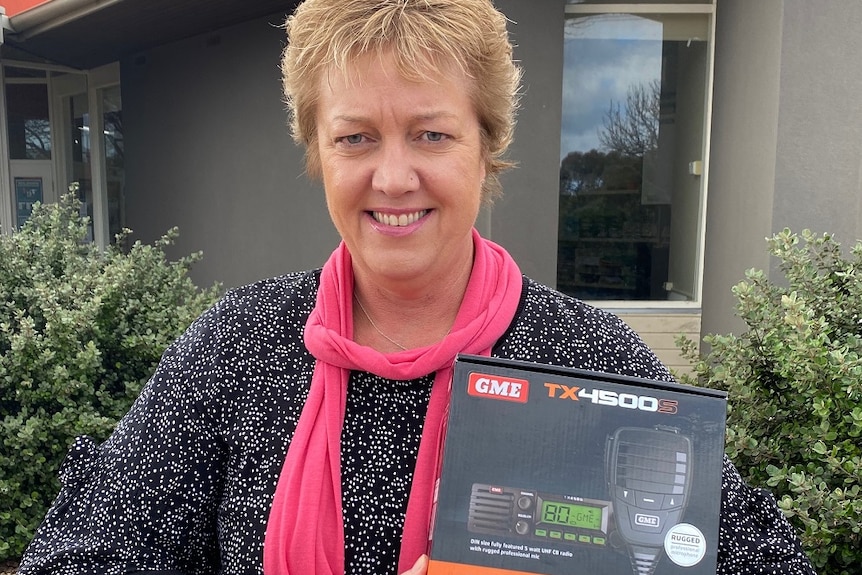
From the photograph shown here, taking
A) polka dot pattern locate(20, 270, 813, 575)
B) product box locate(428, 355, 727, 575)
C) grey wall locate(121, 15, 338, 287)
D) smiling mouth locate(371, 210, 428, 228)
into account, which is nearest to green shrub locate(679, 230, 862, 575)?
polka dot pattern locate(20, 270, 813, 575)

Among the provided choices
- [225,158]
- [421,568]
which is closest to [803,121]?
[421,568]

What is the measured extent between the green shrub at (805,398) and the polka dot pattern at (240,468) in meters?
1.04

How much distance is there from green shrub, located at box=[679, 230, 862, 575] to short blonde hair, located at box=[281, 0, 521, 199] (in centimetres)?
163

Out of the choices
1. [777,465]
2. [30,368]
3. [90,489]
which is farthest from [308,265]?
[90,489]

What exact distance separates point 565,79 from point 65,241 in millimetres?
3964

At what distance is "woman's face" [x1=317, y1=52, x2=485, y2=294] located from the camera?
121 centimetres

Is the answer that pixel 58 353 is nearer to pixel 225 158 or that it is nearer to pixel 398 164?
pixel 398 164

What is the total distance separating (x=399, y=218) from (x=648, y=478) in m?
0.62

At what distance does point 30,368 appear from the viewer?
10.4ft

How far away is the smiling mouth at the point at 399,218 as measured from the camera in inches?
49.6

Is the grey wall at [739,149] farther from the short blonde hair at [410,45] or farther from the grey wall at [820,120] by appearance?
the short blonde hair at [410,45]

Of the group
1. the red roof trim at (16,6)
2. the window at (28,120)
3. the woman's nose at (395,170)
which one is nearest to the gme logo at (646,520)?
the woman's nose at (395,170)

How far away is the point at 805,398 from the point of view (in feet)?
8.04

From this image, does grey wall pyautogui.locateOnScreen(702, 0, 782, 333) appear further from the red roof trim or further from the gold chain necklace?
the red roof trim
